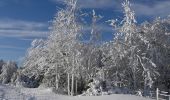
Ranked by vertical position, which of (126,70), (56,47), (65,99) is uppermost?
(56,47)

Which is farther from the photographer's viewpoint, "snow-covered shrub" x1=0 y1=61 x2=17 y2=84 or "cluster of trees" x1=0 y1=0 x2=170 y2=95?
"snow-covered shrub" x1=0 y1=61 x2=17 y2=84

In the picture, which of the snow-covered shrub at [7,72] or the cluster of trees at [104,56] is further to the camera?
the snow-covered shrub at [7,72]

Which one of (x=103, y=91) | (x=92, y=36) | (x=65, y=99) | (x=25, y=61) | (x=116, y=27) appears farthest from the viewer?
(x=25, y=61)

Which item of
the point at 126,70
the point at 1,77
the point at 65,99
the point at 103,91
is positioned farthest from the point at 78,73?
the point at 1,77

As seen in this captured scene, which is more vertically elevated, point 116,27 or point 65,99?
point 116,27

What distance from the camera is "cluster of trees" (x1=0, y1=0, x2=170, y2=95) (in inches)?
1857

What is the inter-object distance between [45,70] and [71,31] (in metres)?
10.1

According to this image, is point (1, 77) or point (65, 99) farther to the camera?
point (1, 77)

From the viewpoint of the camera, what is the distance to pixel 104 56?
169 ft

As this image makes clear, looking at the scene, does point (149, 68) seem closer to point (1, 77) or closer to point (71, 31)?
point (71, 31)

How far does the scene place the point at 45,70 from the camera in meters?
53.8

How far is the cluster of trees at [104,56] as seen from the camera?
155 ft

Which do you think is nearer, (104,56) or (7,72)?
(104,56)

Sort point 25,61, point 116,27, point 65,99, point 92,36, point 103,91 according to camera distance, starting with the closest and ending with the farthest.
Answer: point 65,99
point 103,91
point 92,36
point 116,27
point 25,61
